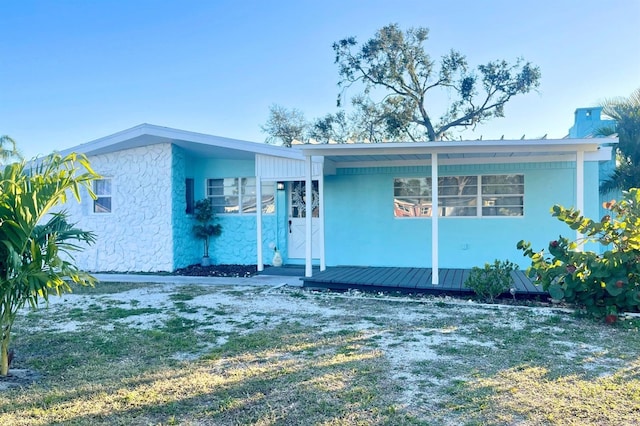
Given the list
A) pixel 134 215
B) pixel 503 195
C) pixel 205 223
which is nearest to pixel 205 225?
pixel 205 223

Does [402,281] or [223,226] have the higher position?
[223,226]

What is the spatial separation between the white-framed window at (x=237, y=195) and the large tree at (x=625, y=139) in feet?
26.0

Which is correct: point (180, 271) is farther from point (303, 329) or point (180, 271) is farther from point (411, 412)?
point (411, 412)

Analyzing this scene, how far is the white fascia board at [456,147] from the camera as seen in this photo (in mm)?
7219

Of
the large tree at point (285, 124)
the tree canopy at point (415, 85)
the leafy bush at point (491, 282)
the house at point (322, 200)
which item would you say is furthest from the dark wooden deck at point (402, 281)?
the large tree at point (285, 124)

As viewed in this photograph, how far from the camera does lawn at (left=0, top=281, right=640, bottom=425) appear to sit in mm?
3154

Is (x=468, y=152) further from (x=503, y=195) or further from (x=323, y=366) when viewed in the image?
(x=323, y=366)

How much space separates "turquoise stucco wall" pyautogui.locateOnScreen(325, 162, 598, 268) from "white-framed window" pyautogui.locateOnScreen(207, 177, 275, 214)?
1617 mm

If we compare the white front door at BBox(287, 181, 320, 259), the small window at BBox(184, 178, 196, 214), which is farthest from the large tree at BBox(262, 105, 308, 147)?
the white front door at BBox(287, 181, 320, 259)

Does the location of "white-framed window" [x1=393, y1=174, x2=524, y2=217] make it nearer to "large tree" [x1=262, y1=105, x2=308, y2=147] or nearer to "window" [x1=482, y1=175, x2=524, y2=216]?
"window" [x1=482, y1=175, x2=524, y2=216]

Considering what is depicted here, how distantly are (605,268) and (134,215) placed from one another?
31.4 ft

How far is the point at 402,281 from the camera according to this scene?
7.88 metres

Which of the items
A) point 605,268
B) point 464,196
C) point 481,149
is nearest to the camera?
point 605,268

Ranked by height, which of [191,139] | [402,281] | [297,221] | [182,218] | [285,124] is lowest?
[402,281]
